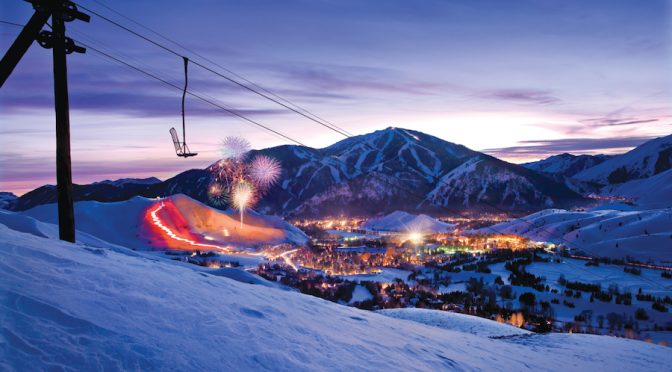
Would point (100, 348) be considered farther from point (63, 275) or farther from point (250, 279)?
point (250, 279)

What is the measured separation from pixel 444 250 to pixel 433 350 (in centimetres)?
11494

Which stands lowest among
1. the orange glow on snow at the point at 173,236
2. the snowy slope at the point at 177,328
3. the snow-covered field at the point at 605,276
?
the snow-covered field at the point at 605,276

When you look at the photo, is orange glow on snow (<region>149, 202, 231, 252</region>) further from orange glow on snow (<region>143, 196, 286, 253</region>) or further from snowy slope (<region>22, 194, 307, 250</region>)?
snowy slope (<region>22, 194, 307, 250</region>)

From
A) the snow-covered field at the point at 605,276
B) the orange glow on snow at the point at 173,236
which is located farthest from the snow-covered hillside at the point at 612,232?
the orange glow on snow at the point at 173,236

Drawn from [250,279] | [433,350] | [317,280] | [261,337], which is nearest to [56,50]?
[261,337]

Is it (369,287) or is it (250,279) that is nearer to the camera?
(250,279)

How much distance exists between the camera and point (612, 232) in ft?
343

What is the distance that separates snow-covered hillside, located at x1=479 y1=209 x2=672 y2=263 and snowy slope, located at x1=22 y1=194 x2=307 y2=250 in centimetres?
5355

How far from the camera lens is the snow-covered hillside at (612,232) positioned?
87.9 m

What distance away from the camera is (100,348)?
5.49m

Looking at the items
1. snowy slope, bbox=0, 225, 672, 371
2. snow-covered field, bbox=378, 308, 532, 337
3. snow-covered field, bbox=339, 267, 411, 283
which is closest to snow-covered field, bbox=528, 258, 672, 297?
snow-covered field, bbox=339, 267, 411, 283

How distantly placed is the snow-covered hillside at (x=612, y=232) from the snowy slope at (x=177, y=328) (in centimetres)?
6880

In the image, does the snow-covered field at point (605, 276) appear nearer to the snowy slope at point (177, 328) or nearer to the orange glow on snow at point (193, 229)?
the orange glow on snow at point (193, 229)

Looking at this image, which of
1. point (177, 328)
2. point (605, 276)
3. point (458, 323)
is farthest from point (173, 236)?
point (605, 276)
